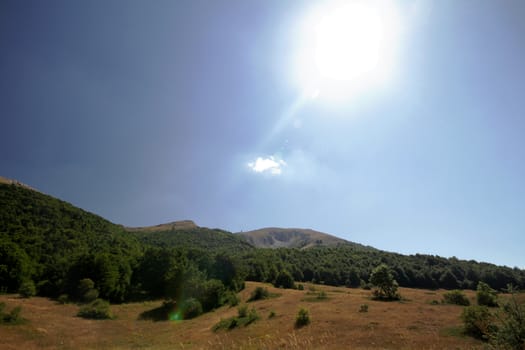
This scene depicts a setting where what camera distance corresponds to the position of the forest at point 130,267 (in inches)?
1476

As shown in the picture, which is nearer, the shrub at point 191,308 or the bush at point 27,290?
the shrub at point 191,308

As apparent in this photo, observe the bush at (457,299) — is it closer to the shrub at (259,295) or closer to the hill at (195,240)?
the shrub at (259,295)

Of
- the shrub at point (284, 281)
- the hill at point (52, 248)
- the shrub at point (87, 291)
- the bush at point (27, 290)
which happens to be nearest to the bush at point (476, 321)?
the shrub at point (284, 281)

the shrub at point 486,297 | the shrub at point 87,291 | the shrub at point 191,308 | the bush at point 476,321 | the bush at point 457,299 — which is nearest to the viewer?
the bush at point 476,321

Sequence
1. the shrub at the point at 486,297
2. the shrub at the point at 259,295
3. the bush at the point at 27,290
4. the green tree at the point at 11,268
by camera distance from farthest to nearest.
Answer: the shrub at the point at 259,295 < the green tree at the point at 11,268 < the bush at the point at 27,290 < the shrub at the point at 486,297

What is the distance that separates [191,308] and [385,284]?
2830 centimetres

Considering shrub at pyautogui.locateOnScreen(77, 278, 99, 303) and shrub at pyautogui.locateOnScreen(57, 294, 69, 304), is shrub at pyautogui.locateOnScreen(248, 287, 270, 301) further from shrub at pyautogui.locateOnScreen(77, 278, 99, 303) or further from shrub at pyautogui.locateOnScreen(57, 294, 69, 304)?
shrub at pyautogui.locateOnScreen(57, 294, 69, 304)

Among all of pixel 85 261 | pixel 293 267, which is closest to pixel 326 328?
pixel 85 261

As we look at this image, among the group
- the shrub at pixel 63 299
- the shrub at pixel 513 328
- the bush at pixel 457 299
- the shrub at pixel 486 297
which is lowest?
the shrub at pixel 63 299

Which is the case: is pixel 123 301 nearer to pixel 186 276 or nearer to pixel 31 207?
pixel 186 276

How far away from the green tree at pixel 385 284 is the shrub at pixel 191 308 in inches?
1032

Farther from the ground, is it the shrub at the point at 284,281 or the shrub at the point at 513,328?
the shrub at the point at 513,328

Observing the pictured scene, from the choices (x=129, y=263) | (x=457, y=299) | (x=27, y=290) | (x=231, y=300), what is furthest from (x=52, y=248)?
(x=457, y=299)

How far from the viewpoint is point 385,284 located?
Result: 32906mm
